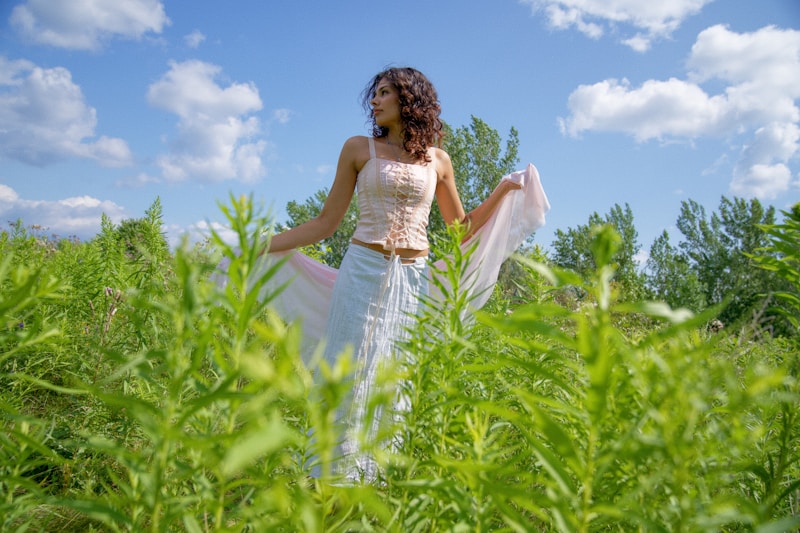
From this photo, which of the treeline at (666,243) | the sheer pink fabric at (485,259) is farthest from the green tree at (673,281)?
the sheer pink fabric at (485,259)

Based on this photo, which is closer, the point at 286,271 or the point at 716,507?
the point at 716,507

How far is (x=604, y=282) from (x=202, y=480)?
618 millimetres

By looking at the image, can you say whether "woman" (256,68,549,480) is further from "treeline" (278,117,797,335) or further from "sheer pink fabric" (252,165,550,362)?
"treeline" (278,117,797,335)

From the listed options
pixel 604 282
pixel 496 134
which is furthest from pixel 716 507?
pixel 496 134

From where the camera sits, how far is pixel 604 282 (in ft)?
2.15

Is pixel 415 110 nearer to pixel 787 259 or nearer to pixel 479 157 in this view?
pixel 787 259

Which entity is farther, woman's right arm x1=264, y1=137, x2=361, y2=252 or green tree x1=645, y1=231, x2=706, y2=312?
green tree x1=645, y1=231, x2=706, y2=312

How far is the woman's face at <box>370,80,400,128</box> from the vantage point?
137 inches

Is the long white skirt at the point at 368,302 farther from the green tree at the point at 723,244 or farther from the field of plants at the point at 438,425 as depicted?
the green tree at the point at 723,244

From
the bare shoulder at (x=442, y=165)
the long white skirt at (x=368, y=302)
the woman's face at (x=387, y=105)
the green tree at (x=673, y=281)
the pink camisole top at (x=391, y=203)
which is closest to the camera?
the long white skirt at (x=368, y=302)

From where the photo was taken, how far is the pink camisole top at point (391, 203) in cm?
321

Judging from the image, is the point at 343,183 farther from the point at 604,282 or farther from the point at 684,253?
the point at 684,253

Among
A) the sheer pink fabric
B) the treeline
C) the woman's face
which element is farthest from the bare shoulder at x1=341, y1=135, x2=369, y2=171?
the treeline

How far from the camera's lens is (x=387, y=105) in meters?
3.48
